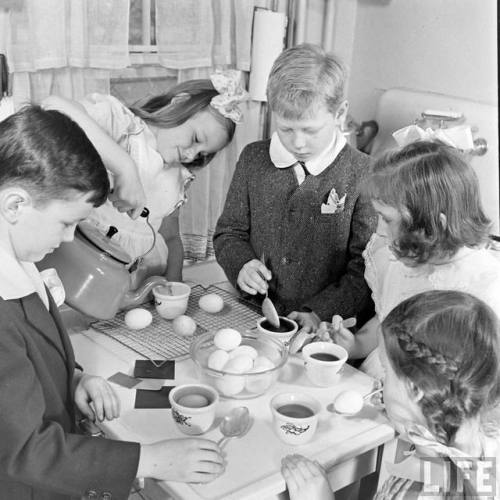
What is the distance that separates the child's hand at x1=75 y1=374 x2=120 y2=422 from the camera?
118 cm

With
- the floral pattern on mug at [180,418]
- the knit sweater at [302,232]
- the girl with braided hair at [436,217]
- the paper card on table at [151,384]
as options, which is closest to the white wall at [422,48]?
the knit sweater at [302,232]

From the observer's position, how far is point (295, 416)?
3.77 ft

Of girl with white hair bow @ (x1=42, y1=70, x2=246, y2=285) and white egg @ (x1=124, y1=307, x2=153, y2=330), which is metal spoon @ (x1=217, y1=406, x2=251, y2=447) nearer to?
white egg @ (x1=124, y1=307, x2=153, y2=330)

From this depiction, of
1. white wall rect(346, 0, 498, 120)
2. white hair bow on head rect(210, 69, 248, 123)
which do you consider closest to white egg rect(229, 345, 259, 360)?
white hair bow on head rect(210, 69, 248, 123)

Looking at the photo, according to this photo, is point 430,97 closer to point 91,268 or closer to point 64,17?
point 64,17

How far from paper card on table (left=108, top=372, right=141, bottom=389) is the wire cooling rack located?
0.07 m

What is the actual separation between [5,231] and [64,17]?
1.27m

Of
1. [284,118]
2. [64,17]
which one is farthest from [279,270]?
[64,17]

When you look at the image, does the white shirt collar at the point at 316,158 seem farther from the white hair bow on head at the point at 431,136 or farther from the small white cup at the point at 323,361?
the small white cup at the point at 323,361

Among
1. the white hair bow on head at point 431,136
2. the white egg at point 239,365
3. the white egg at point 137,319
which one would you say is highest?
the white hair bow on head at point 431,136

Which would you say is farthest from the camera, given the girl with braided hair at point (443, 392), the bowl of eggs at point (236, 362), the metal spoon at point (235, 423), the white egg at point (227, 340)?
the white egg at point (227, 340)

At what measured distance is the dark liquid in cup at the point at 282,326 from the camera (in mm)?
1455

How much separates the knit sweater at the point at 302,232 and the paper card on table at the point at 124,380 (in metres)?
0.51

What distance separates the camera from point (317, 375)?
129 cm
